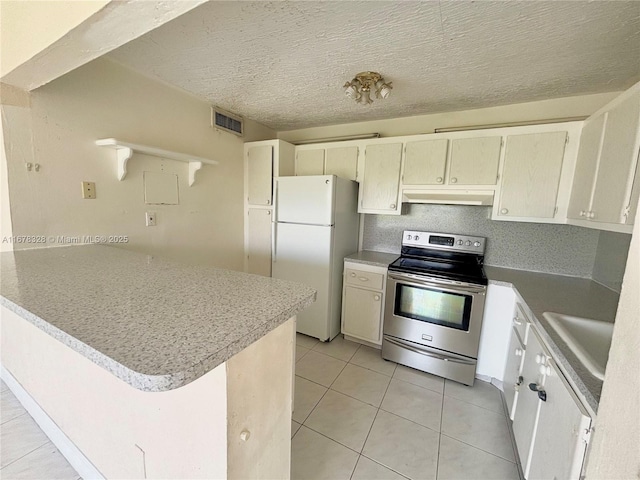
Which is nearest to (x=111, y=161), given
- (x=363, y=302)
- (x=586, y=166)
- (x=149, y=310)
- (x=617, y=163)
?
(x=149, y=310)

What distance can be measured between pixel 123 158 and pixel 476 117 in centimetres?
285

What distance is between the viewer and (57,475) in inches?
50.3

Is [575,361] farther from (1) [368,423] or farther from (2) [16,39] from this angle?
(2) [16,39]

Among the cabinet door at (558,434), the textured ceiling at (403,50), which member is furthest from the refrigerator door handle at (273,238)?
the cabinet door at (558,434)

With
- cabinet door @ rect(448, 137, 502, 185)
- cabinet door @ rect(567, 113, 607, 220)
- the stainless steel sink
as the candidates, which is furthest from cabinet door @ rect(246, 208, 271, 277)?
cabinet door @ rect(567, 113, 607, 220)

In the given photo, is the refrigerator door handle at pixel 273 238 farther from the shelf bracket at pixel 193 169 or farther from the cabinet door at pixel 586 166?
the cabinet door at pixel 586 166

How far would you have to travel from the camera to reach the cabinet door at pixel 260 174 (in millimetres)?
2766

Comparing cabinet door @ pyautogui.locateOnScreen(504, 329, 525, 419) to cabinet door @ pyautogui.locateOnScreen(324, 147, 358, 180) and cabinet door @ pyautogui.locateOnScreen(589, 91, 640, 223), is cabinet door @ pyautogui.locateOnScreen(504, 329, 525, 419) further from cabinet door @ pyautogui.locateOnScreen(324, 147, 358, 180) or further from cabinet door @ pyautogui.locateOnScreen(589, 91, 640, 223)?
cabinet door @ pyautogui.locateOnScreen(324, 147, 358, 180)

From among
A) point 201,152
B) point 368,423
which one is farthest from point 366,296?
point 201,152

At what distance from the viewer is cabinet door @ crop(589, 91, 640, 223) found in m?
1.24

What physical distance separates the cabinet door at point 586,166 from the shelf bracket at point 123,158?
2908mm

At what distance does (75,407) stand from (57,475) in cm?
36

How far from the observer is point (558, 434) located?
0.98 m

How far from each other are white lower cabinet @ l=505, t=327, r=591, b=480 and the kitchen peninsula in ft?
3.07
